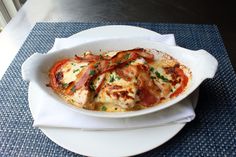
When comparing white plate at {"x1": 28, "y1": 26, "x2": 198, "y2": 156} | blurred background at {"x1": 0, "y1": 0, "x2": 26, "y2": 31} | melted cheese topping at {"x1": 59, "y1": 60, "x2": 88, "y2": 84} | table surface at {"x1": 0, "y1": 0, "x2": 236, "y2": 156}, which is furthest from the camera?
blurred background at {"x1": 0, "y1": 0, "x2": 26, "y2": 31}

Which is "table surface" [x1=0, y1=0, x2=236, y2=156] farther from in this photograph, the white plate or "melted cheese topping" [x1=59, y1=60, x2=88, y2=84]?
the white plate

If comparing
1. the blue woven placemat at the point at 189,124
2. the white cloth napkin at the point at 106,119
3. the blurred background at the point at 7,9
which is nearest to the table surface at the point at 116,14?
the blue woven placemat at the point at 189,124

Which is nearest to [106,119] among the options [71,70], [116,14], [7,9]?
[71,70]

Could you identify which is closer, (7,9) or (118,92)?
(118,92)

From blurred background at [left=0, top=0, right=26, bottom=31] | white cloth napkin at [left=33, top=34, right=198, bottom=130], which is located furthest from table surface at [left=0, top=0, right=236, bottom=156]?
white cloth napkin at [left=33, top=34, right=198, bottom=130]

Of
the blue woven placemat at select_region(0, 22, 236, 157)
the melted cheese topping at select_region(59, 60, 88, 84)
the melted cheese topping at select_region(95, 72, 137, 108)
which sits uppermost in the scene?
the melted cheese topping at select_region(59, 60, 88, 84)

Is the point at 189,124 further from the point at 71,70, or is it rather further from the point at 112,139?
the point at 71,70

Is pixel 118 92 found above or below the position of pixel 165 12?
above
